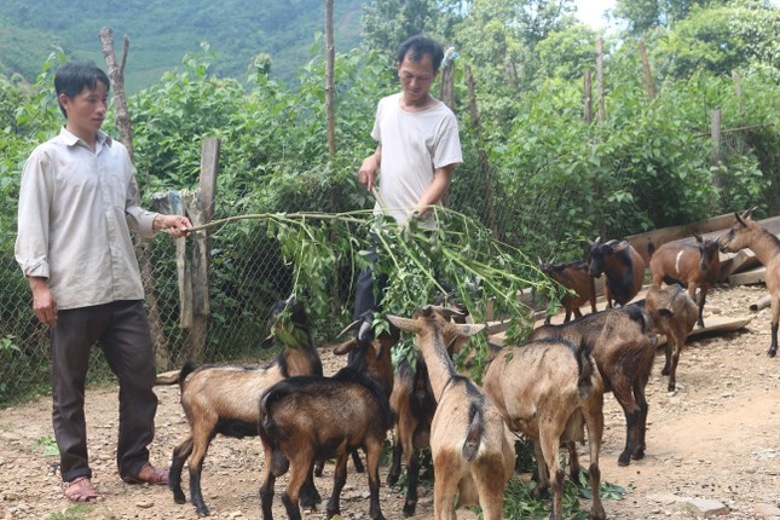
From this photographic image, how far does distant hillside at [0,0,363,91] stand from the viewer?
3609 cm

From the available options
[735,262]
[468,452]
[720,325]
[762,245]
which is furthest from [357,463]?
[735,262]

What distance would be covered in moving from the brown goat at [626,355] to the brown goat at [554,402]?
84cm

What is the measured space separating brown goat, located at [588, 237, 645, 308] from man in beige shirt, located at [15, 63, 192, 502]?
4.99 meters

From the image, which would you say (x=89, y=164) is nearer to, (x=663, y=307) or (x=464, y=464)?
(x=464, y=464)

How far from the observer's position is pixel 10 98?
15.8 m

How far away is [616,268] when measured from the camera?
10.1 m

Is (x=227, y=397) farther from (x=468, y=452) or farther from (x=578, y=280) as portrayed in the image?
(x=578, y=280)

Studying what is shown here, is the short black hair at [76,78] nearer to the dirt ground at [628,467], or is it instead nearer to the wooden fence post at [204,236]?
the dirt ground at [628,467]

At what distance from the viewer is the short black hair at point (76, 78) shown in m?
5.73

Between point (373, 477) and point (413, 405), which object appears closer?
point (373, 477)

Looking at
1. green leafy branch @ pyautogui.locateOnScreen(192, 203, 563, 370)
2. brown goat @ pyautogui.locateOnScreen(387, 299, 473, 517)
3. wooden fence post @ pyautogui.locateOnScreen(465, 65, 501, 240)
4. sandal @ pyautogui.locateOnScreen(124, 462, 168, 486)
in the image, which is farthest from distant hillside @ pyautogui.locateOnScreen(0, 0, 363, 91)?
brown goat @ pyautogui.locateOnScreen(387, 299, 473, 517)

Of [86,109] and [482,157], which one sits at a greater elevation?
[86,109]

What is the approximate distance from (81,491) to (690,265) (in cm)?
693

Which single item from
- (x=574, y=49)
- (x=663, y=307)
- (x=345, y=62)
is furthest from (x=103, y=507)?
(x=574, y=49)
